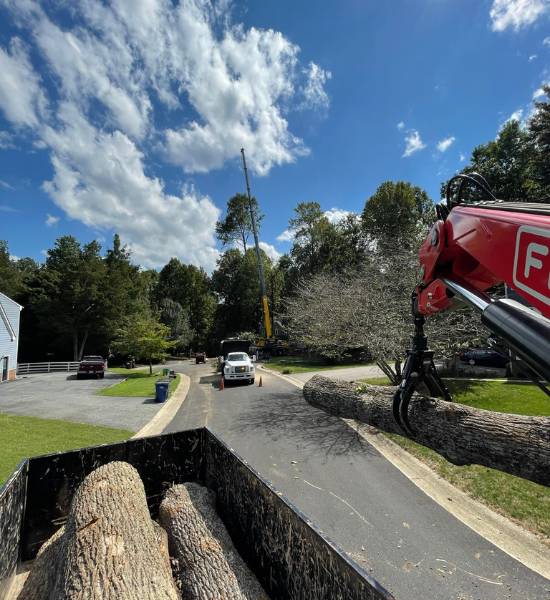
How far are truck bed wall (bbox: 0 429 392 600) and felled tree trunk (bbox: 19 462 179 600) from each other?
31cm

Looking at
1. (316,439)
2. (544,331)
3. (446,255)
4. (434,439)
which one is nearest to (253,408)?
(316,439)

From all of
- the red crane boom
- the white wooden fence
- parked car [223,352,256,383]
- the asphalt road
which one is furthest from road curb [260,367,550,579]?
the white wooden fence

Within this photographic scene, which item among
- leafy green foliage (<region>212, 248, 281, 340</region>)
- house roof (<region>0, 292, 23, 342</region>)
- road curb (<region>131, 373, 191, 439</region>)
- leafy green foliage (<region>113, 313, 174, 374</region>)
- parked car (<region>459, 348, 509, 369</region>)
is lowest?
road curb (<region>131, 373, 191, 439</region>)

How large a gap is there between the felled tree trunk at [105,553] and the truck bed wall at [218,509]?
31 cm

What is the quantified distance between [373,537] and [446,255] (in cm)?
375

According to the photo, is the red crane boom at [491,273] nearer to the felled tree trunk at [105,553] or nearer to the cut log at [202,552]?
the cut log at [202,552]

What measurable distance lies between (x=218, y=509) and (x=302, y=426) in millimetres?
6041

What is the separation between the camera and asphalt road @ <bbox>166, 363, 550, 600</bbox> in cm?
346

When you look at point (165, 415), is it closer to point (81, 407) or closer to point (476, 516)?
point (81, 407)

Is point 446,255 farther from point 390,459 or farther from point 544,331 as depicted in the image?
point 390,459

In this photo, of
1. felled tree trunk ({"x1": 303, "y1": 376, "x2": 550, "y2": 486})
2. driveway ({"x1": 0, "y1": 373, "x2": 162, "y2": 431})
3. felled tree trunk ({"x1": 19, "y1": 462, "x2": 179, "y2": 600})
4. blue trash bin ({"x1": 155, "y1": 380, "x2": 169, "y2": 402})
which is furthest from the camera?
blue trash bin ({"x1": 155, "y1": 380, "x2": 169, "y2": 402})

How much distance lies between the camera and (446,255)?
2.44m

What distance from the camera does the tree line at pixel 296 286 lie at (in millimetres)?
12445

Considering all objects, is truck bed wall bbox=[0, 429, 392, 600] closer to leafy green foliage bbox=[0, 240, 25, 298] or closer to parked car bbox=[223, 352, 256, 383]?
parked car bbox=[223, 352, 256, 383]
